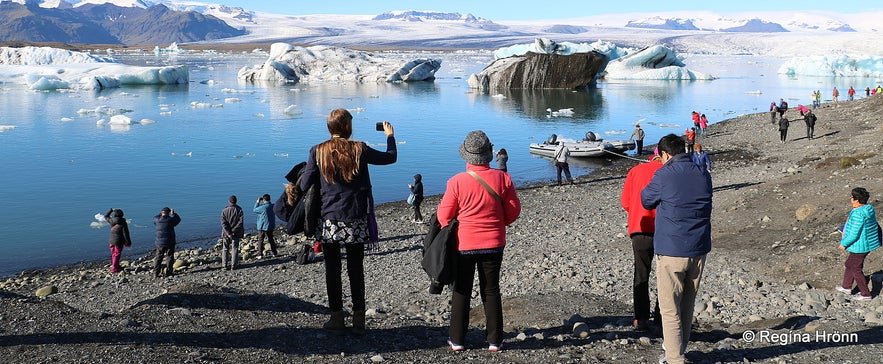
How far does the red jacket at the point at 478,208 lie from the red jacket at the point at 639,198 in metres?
1.10

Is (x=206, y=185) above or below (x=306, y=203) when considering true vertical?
below

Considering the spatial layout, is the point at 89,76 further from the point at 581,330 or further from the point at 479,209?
the point at 479,209

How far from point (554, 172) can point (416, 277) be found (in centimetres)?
1689

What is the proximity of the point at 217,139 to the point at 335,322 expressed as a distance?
3342 centimetres

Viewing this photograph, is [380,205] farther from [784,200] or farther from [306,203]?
[306,203]

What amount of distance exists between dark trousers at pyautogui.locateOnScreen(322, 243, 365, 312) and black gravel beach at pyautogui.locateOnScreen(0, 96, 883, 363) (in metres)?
0.35

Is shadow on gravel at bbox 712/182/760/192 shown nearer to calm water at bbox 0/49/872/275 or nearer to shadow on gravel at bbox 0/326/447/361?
calm water at bbox 0/49/872/275

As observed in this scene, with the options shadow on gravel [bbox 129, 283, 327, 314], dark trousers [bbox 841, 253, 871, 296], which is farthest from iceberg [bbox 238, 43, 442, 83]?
dark trousers [bbox 841, 253, 871, 296]

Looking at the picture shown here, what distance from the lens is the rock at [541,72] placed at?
244ft

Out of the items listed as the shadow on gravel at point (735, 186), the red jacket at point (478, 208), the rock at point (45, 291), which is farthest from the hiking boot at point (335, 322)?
the shadow on gravel at point (735, 186)

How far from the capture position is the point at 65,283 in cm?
1412

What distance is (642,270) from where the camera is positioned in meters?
6.33

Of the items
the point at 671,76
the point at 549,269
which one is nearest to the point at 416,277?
the point at 549,269

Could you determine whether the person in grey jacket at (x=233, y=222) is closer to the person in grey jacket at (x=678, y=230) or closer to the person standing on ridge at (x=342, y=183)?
the person standing on ridge at (x=342, y=183)
